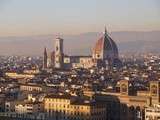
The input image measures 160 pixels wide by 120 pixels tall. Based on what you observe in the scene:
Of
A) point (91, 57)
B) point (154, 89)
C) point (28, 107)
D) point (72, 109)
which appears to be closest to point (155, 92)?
point (154, 89)

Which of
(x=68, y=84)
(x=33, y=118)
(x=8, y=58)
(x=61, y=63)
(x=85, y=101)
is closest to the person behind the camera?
(x=33, y=118)

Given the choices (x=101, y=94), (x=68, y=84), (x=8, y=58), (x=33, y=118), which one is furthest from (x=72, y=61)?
(x=33, y=118)

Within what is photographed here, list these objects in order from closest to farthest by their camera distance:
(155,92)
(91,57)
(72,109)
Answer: (72,109)
(155,92)
(91,57)

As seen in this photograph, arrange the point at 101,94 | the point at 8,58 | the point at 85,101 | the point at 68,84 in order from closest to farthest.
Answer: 1. the point at 85,101
2. the point at 101,94
3. the point at 68,84
4. the point at 8,58

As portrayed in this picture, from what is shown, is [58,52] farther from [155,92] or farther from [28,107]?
[28,107]

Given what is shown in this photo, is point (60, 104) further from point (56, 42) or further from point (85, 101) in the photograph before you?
point (56, 42)

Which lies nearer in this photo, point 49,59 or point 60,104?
point 60,104
